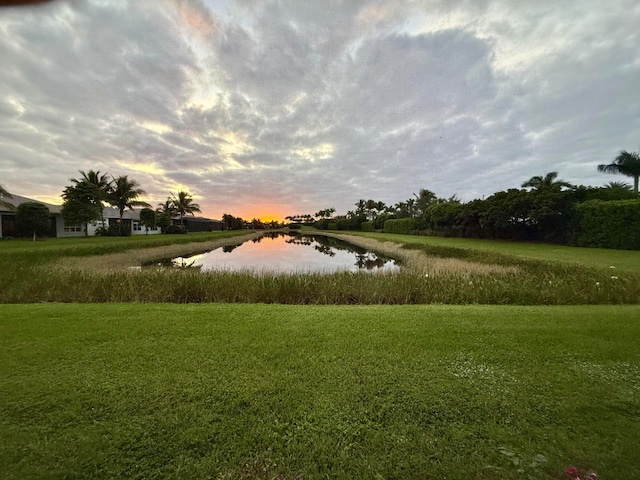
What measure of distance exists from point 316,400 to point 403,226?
42.3m

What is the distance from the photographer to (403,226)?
42594mm

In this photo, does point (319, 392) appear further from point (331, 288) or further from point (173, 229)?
point (173, 229)

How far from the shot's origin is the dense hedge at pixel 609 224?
13320 millimetres

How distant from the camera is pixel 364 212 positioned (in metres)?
74.9

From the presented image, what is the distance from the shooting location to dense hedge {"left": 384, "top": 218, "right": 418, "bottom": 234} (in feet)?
128

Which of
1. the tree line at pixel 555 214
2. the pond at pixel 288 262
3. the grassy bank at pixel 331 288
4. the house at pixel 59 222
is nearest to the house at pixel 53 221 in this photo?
the house at pixel 59 222

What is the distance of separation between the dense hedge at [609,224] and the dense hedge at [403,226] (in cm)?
2196

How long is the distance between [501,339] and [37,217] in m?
28.4

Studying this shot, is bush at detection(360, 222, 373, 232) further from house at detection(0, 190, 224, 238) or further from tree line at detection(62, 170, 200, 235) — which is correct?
house at detection(0, 190, 224, 238)

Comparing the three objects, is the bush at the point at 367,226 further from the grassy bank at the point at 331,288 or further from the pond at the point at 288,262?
the grassy bank at the point at 331,288

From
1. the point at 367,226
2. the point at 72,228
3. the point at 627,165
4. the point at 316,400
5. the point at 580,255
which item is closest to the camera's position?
the point at 316,400

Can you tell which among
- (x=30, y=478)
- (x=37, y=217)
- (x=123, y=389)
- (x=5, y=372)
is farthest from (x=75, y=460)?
(x=37, y=217)

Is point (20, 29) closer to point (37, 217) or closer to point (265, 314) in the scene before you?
point (265, 314)

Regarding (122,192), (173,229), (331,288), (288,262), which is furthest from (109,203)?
(331,288)
